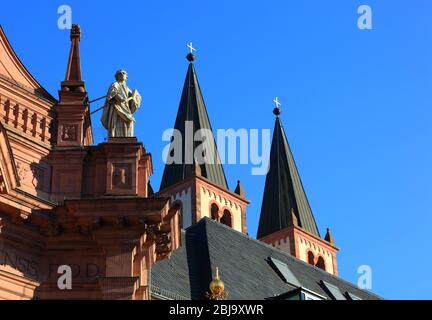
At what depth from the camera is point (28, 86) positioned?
21250mm

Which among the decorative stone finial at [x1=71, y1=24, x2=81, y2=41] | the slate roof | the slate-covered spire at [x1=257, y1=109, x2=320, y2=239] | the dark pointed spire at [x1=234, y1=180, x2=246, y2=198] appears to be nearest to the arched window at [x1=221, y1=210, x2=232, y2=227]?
the dark pointed spire at [x1=234, y1=180, x2=246, y2=198]

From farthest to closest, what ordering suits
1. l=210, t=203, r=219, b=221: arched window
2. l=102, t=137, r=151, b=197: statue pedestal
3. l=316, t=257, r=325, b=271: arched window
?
l=316, t=257, r=325, b=271: arched window → l=210, t=203, r=219, b=221: arched window → l=102, t=137, r=151, b=197: statue pedestal

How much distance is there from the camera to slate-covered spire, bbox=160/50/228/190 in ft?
221

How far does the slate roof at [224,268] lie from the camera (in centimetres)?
3534

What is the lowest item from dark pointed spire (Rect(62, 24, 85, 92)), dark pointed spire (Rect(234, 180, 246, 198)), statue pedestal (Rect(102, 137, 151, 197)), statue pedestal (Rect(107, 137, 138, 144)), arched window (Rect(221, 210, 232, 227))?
statue pedestal (Rect(102, 137, 151, 197))

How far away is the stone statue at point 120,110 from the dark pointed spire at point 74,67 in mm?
736

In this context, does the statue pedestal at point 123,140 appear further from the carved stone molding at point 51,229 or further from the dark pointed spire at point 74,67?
the carved stone molding at point 51,229

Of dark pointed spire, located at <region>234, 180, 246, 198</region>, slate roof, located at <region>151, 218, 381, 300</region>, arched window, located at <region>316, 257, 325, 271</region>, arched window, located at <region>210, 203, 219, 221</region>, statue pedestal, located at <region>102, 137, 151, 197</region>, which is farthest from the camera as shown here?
arched window, located at <region>316, 257, 325, 271</region>

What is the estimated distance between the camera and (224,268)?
1527 inches

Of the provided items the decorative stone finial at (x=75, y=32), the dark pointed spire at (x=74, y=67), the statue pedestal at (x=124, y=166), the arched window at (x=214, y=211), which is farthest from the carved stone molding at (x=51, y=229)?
the arched window at (x=214, y=211)

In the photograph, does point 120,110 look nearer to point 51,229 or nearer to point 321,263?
point 51,229

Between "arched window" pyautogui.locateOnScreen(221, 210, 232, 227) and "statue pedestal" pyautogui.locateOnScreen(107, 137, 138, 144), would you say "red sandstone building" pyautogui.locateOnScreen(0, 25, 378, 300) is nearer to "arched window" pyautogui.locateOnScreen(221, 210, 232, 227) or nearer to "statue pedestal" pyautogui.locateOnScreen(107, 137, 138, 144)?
"statue pedestal" pyautogui.locateOnScreen(107, 137, 138, 144)

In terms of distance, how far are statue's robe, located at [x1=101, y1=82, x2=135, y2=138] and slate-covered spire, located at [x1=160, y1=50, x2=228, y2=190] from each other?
4464 cm

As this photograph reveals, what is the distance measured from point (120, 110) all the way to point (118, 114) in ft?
0.32
